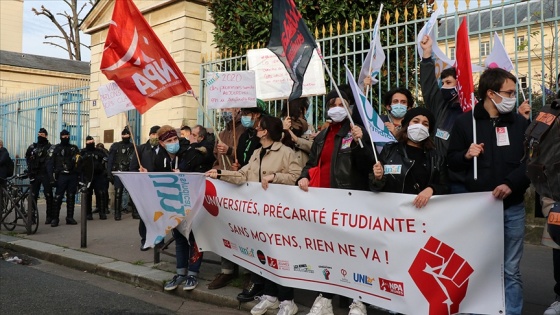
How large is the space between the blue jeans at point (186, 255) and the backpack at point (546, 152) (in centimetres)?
381

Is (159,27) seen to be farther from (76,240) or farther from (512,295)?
(512,295)

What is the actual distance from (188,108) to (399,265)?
8.91m

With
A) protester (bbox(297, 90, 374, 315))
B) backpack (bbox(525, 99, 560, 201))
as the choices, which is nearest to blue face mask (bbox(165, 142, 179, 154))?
protester (bbox(297, 90, 374, 315))

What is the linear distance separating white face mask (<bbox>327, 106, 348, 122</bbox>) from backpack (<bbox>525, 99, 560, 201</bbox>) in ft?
5.49

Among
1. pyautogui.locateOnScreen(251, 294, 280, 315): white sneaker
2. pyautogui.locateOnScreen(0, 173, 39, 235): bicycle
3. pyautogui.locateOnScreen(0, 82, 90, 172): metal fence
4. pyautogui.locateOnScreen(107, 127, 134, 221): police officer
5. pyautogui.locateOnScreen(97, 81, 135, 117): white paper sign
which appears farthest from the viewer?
pyautogui.locateOnScreen(0, 82, 90, 172): metal fence

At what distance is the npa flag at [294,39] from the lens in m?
4.86

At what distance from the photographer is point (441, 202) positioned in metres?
3.79

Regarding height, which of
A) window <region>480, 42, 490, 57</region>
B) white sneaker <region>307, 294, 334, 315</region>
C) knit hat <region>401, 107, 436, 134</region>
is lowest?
white sneaker <region>307, 294, 334, 315</region>

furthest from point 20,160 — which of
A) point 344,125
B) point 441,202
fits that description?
point 441,202

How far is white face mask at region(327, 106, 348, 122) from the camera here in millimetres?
4598

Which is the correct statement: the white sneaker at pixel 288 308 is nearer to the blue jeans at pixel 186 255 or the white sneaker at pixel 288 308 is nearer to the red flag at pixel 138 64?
the blue jeans at pixel 186 255

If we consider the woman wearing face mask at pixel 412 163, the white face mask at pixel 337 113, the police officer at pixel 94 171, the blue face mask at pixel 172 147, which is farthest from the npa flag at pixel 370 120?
the police officer at pixel 94 171

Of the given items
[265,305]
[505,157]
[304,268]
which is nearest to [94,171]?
[265,305]

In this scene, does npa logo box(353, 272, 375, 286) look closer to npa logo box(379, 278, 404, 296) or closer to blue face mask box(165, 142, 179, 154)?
npa logo box(379, 278, 404, 296)
